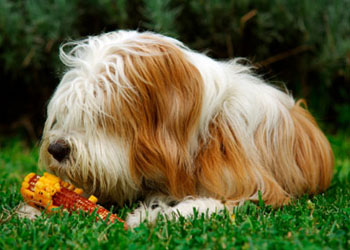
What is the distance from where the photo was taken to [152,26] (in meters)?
5.28

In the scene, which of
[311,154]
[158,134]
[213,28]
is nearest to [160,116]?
[158,134]

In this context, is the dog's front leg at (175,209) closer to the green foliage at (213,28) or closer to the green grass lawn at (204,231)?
the green grass lawn at (204,231)

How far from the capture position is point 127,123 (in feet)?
9.67

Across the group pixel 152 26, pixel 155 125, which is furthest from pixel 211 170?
pixel 152 26

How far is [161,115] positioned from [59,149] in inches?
25.1

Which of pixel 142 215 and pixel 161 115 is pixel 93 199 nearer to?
pixel 142 215

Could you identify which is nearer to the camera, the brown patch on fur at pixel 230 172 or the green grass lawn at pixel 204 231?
the green grass lawn at pixel 204 231

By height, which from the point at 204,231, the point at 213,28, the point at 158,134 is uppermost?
the point at 213,28

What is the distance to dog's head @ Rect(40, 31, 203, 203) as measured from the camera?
291 cm

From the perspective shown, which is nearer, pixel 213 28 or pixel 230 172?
pixel 230 172

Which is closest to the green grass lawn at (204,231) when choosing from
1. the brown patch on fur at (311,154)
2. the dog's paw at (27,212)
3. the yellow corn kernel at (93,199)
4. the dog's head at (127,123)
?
the dog's paw at (27,212)

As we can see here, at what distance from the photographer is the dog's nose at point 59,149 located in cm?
288

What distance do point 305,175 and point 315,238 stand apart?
46.5 inches

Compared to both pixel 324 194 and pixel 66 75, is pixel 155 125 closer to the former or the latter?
pixel 66 75
